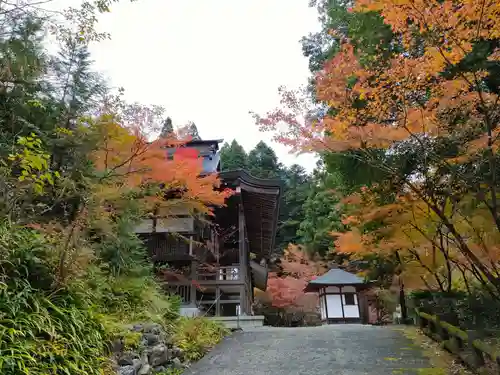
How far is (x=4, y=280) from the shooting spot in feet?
13.3

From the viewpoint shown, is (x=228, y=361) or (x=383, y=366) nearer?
(x=383, y=366)

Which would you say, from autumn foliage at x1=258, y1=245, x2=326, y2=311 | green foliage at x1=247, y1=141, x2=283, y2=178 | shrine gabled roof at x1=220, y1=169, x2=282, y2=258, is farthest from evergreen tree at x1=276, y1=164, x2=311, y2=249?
shrine gabled roof at x1=220, y1=169, x2=282, y2=258

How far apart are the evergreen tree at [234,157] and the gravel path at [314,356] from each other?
1260 inches

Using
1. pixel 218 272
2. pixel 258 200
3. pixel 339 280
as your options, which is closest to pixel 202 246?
pixel 218 272

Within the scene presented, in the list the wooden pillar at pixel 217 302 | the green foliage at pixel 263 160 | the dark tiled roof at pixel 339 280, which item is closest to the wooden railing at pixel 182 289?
the wooden pillar at pixel 217 302

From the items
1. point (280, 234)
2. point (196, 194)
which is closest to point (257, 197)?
point (196, 194)

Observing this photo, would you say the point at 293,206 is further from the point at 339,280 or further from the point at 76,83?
the point at 76,83

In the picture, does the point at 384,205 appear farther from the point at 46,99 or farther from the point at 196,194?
the point at 46,99

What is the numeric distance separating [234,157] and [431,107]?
37.1m

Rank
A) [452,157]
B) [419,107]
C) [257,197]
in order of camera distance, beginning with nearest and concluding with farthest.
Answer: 1. [419,107]
2. [452,157]
3. [257,197]

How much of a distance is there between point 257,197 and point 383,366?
29.3 ft

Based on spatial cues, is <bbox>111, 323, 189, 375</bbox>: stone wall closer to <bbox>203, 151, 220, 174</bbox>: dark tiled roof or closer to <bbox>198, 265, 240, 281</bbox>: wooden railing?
<bbox>198, 265, 240, 281</bbox>: wooden railing

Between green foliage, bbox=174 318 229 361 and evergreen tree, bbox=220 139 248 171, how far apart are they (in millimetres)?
31660

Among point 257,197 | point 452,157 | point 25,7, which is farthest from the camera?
point 257,197
